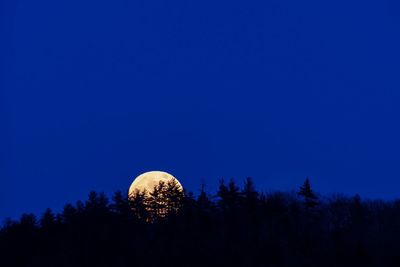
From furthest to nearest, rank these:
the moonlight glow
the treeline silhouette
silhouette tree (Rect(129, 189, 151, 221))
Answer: the moonlight glow, silhouette tree (Rect(129, 189, 151, 221)), the treeline silhouette

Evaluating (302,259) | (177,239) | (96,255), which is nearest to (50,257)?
(96,255)

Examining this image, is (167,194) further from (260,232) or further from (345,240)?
(345,240)

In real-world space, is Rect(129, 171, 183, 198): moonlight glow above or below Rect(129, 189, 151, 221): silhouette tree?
above

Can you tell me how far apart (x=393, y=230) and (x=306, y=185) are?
2017 centimetres

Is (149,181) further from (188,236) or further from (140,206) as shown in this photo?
(188,236)

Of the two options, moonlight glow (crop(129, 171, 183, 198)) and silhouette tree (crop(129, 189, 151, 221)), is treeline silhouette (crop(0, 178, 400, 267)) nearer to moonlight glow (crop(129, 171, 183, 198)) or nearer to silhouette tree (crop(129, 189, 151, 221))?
silhouette tree (crop(129, 189, 151, 221))

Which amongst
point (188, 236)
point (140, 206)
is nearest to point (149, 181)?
point (140, 206)

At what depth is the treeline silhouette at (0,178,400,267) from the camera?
60781 mm

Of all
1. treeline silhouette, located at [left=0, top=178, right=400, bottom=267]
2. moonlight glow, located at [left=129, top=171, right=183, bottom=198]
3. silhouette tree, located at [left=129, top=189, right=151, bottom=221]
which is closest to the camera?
treeline silhouette, located at [left=0, top=178, right=400, bottom=267]

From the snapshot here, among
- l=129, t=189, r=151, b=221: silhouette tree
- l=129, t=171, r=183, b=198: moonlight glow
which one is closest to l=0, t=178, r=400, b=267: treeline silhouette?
l=129, t=189, r=151, b=221: silhouette tree

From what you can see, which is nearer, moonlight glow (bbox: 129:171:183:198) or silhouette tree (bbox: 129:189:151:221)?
silhouette tree (bbox: 129:189:151:221)

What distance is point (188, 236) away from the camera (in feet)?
215

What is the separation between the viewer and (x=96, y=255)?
65938mm

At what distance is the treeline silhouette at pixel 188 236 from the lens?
60.8m
